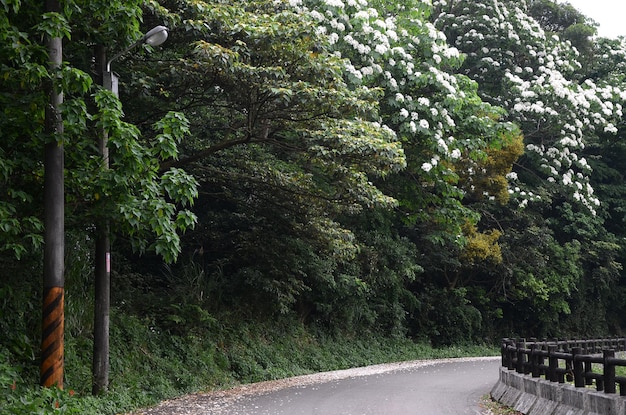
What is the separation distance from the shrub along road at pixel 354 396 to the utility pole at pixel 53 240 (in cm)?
205

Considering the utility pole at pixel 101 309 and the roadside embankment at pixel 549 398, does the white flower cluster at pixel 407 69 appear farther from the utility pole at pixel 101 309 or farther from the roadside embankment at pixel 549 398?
the roadside embankment at pixel 549 398

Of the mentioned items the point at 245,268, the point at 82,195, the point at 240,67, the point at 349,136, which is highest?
the point at 240,67

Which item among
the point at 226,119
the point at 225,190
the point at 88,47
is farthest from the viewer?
the point at 225,190

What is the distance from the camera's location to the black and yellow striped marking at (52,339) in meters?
11.8

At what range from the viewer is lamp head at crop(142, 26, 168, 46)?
1255 cm

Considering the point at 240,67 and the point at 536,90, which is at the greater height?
the point at 536,90

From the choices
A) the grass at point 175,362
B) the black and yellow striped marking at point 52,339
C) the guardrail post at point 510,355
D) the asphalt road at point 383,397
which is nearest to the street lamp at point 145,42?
the black and yellow striped marking at point 52,339

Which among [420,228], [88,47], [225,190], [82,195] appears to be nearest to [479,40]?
[420,228]

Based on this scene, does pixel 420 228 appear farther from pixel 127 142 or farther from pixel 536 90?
pixel 127 142

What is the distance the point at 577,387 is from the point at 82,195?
27.7 feet

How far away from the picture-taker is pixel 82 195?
12688mm

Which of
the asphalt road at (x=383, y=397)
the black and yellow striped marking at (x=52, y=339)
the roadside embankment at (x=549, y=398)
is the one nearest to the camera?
the roadside embankment at (x=549, y=398)

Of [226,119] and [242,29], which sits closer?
[242,29]

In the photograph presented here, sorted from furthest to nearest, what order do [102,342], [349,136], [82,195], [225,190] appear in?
[225,190] < [349,136] < [102,342] < [82,195]
